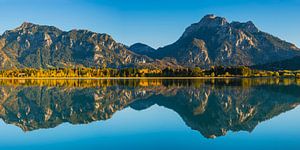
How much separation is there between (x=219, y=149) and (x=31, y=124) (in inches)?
780

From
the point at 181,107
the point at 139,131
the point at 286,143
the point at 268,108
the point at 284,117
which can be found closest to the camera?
the point at 286,143

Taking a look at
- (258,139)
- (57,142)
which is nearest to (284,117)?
(258,139)

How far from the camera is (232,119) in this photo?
34.8 m

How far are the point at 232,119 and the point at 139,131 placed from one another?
11183 mm

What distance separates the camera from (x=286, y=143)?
23.0 m

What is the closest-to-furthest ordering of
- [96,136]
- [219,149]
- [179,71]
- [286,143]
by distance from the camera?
[219,149], [286,143], [96,136], [179,71]

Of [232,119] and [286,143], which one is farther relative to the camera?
[232,119]

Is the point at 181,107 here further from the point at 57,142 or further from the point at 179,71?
the point at 179,71

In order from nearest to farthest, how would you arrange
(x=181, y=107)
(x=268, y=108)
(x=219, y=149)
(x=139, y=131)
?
(x=219, y=149) < (x=139, y=131) < (x=268, y=108) < (x=181, y=107)

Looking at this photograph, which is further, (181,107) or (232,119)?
(181,107)

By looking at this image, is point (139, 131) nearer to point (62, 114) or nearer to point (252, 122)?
point (252, 122)

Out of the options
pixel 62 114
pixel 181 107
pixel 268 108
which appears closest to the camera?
pixel 62 114

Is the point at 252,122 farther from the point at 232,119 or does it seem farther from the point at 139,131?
the point at 139,131

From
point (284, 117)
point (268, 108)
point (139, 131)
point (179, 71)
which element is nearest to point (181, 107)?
point (268, 108)
